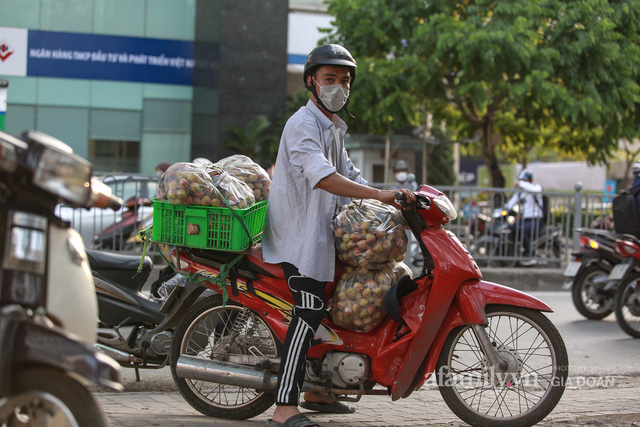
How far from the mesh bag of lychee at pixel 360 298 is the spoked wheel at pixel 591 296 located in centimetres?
546

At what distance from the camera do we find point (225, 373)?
14.1 ft

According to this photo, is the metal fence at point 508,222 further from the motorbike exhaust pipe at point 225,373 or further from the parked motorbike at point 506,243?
the motorbike exhaust pipe at point 225,373

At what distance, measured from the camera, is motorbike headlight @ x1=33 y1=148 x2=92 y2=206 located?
2.56 m

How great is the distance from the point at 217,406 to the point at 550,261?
8.96 m

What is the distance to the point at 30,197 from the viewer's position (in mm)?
2633

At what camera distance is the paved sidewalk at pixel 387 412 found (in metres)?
4.36

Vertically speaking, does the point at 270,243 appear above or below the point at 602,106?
below

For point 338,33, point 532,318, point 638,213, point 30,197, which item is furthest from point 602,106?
point 30,197

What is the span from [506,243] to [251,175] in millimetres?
8068

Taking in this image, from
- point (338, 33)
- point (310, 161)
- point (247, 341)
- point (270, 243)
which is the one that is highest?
point (338, 33)

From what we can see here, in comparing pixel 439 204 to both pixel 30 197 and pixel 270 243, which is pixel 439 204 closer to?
pixel 270 243

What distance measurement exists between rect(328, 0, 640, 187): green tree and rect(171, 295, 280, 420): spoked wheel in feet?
45.1

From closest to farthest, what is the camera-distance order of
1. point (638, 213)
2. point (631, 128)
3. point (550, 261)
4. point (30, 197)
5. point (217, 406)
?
point (30, 197) → point (217, 406) → point (638, 213) → point (550, 261) → point (631, 128)

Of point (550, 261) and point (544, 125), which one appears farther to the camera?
point (544, 125)
